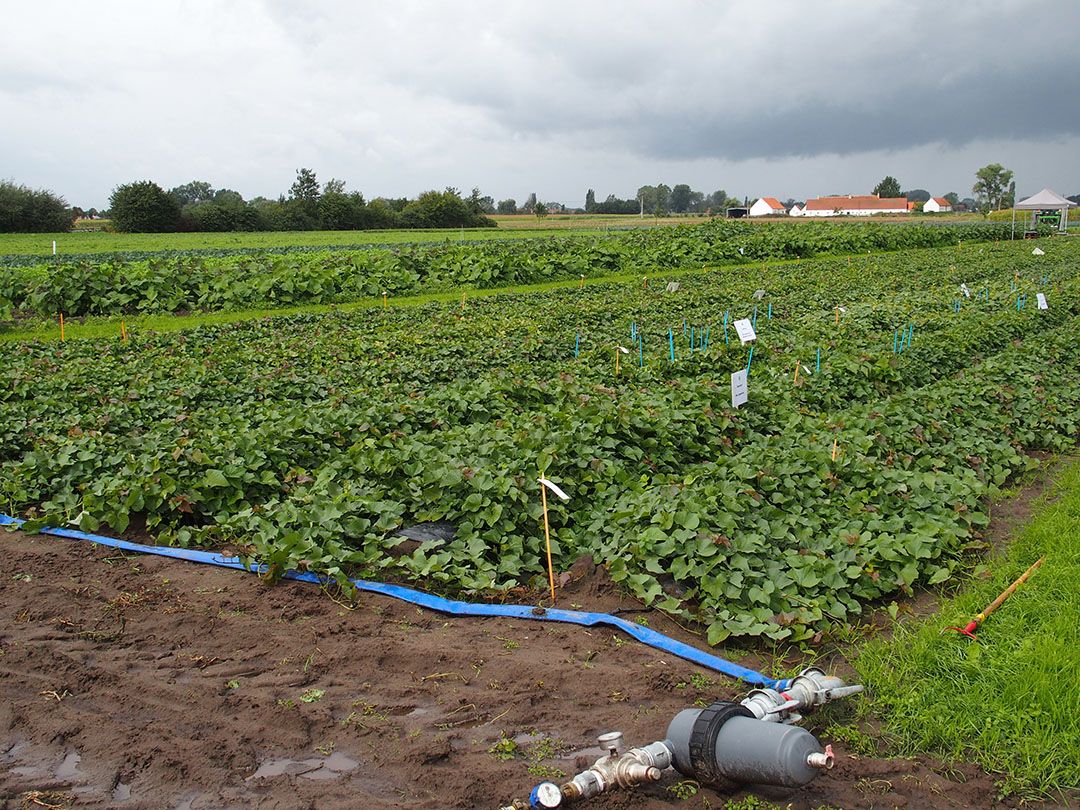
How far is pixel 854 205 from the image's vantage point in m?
109

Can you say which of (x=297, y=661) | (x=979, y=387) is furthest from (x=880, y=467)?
(x=297, y=661)

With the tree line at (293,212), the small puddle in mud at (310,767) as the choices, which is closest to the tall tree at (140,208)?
the tree line at (293,212)

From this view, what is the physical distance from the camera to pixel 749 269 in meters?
25.8

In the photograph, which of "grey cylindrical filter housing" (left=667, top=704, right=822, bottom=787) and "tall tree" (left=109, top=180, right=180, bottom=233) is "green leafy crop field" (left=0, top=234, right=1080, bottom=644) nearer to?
"grey cylindrical filter housing" (left=667, top=704, right=822, bottom=787)

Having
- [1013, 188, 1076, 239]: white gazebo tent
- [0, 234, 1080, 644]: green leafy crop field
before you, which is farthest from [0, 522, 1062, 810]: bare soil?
[1013, 188, 1076, 239]: white gazebo tent

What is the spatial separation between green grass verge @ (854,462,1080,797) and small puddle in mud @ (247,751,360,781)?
2328 mm

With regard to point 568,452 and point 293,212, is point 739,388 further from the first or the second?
point 293,212

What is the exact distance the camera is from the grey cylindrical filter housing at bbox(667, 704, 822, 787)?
296 cm

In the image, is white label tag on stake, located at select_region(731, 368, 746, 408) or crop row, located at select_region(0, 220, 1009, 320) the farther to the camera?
crop row, located at select_region(0, 220, 1009, 320)

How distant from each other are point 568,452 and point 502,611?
1882 mm

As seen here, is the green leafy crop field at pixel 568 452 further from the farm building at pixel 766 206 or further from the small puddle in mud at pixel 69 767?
the farm building at pixel 766 206

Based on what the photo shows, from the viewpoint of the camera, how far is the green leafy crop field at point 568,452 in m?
5.13

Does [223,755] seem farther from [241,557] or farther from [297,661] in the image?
[241,557]

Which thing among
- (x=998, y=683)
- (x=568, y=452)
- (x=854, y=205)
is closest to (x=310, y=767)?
(x=998, y=683)
